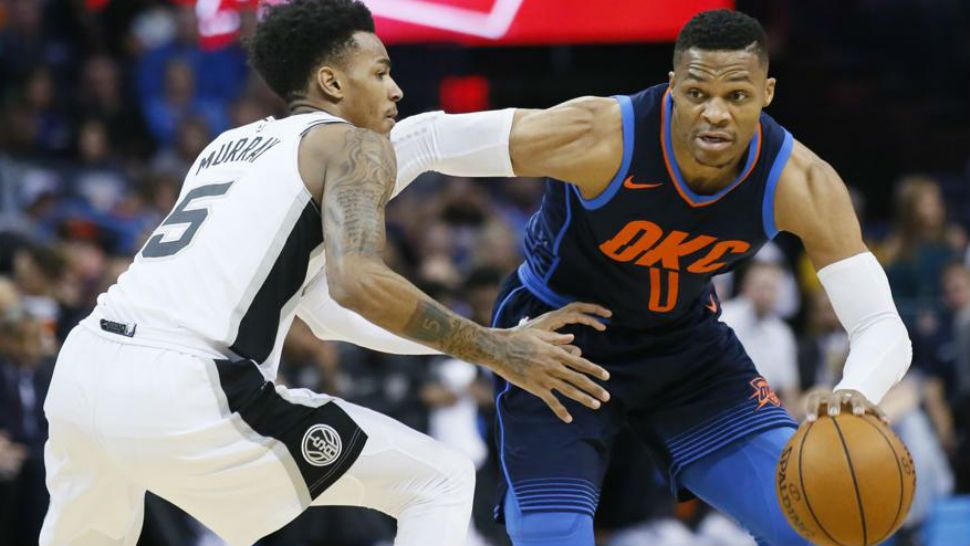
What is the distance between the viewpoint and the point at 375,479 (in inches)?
179

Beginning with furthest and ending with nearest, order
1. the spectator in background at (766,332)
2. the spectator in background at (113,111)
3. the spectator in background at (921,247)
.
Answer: the spectator in background at (113,111) → the spectator in background at (921,247) → the spectator in background at (766,332)

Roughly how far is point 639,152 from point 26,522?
4.53 m

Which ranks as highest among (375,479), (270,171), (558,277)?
(270,171)

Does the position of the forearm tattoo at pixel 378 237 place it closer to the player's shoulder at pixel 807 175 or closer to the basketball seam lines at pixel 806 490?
the basketball seam lines at pixel 806 490

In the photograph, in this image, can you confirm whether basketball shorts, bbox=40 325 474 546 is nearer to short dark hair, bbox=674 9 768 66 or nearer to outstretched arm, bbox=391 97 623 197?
outstretched arm, bbox=391 97 623 197

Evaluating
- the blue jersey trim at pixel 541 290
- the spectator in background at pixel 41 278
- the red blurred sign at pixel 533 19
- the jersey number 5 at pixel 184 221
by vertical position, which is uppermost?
the jersey number 5 at pixel 184 221

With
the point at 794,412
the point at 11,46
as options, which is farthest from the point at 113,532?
the point at 11,46

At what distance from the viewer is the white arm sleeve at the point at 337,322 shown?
16.4ft

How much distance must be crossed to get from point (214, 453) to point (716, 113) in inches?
74.6

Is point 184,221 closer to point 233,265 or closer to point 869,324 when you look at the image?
point 233,265

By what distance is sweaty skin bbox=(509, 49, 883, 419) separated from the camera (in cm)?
478

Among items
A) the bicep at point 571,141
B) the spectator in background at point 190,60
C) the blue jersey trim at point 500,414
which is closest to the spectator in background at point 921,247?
the spectator in background at point 190,60

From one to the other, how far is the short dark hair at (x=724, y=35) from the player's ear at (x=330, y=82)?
1.12 m

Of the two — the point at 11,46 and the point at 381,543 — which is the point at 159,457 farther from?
the point at 11,46
